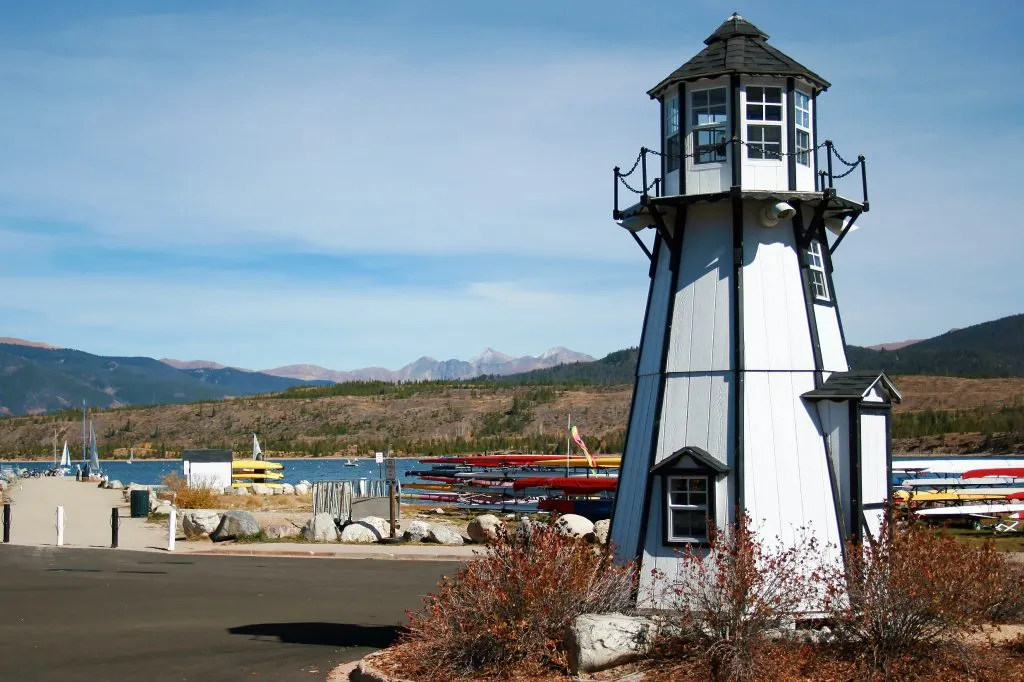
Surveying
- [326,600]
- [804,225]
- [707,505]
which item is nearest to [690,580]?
[707,505]

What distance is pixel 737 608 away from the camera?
12.4 m

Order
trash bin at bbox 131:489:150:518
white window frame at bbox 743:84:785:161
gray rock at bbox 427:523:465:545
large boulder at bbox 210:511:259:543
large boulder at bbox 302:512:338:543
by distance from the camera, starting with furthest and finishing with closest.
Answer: trash bin at bbox 131:489:150:518, gray rock at bbox 427:523:465:545, large boulder at bbox 302:512:338:543, large boulder at bbox 210:511:259:543, white window frame at bbox 743:84:785:161

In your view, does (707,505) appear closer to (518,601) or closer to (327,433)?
(518,601)

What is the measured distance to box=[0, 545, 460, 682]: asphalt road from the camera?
14.9 metres

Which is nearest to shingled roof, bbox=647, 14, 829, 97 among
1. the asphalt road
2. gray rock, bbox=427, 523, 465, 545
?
the asphalt road

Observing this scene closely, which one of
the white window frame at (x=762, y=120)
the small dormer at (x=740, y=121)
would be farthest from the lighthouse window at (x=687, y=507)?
the white window frame at (x=762, y=120)

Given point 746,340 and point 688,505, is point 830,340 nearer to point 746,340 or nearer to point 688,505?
point 746,340

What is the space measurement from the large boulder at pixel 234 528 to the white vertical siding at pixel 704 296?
20.7 m

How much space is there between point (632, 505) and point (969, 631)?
4.63m

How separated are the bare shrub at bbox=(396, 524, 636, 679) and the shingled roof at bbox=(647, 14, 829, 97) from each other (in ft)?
20.9

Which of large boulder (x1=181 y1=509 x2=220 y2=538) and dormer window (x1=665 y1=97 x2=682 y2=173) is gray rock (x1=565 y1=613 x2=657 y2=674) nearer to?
dormer window (x1=665 y1=97 x2=682 y2=173)

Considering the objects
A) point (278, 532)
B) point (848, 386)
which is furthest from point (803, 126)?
point (278, 532)

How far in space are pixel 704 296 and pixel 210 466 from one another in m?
54.8

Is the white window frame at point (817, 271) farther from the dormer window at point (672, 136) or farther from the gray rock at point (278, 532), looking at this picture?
the gray rock at point (278, 532)
